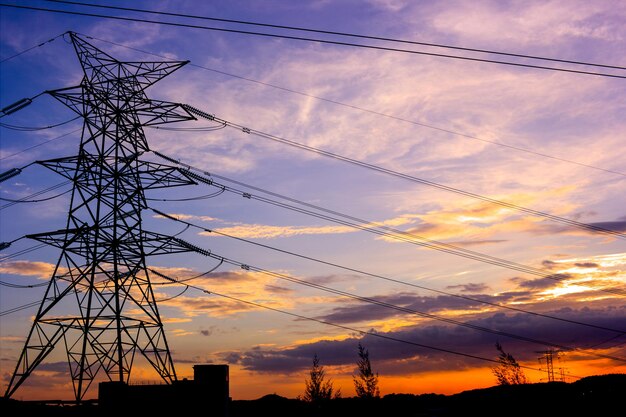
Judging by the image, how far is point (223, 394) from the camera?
118 ft

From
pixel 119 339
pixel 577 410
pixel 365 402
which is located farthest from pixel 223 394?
pixel 577 410

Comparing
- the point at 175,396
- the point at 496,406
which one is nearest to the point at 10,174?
the point at 175,396

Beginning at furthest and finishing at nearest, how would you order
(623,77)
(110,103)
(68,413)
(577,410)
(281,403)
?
1. (281,403)
2. (577,410)
3. (110,103)
4. (68,413)
5. (623,77)

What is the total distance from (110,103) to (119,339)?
15.7 metres

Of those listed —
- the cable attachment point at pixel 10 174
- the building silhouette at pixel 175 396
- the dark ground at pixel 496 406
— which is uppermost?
the cable attachment point at pixel 10 174

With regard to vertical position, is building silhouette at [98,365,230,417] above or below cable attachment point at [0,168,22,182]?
below

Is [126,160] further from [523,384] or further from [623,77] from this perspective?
[523,384]

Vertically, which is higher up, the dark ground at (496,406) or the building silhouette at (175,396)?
the building silhouette at (175,396)

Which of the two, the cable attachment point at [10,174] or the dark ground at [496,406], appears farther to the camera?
the dark ground at [496,406]

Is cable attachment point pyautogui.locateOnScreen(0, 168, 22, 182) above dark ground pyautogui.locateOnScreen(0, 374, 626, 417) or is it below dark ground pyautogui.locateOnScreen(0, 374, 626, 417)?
above

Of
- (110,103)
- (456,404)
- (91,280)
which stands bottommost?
(456,404)

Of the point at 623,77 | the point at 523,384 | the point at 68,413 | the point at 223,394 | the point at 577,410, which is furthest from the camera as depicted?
the point at 523,384

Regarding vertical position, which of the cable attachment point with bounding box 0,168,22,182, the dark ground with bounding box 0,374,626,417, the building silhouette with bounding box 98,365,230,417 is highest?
the cable attachment point with bounding box 0,168,22,182

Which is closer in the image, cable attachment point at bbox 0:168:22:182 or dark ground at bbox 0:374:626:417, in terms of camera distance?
cable attachment point at bbox 0:168:22:182
